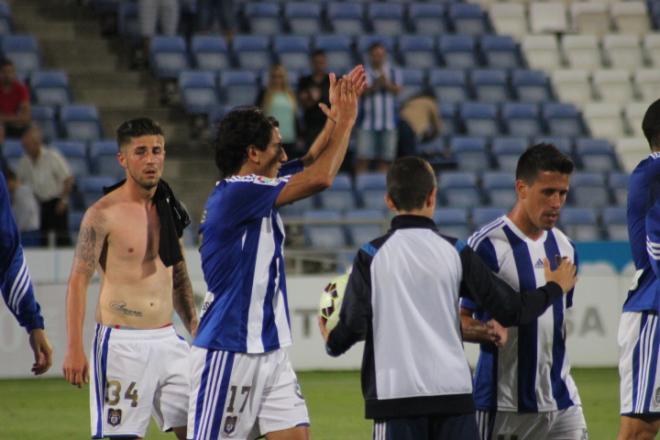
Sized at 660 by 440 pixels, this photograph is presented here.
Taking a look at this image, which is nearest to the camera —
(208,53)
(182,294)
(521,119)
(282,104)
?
(182,294)

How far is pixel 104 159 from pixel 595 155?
7152mm

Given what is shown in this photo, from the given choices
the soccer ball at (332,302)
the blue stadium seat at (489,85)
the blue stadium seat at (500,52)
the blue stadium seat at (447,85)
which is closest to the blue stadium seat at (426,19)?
the blue stadium seat at (500,52)

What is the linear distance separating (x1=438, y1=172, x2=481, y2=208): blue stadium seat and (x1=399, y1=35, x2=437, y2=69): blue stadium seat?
3133mm

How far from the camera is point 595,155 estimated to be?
19094 millimetres

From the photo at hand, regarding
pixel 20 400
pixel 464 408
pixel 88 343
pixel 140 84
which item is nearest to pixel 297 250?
pixel 88 343

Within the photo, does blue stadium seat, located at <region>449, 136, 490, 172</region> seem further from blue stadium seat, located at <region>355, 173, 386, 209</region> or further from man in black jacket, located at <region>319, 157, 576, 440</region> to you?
man in black jacket, located at <region>319, 157, 576, 440</region>

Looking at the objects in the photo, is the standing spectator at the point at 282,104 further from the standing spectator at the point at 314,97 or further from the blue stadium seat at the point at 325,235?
the blue stadium seat at the point at 325,235

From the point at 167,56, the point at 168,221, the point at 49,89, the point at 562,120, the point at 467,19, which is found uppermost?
the point at 467,19

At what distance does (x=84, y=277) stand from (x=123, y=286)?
232 mm

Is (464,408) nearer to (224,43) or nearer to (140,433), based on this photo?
(140,433)

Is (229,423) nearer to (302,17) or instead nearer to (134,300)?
(134,300)

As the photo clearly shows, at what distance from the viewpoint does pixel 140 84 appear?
18797mm

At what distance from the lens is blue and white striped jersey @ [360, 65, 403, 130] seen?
16.2 m

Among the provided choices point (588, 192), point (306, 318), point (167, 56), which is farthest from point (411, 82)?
point (306, 318)
